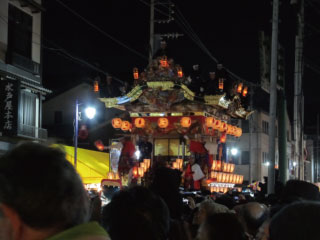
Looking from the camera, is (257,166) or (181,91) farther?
(257,166)

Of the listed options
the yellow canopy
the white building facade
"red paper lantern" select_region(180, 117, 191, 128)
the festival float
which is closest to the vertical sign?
the white building facade

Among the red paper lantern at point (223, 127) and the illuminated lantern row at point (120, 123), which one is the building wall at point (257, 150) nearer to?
the red paper lantern at point (223, 127)

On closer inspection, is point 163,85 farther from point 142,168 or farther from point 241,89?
point 241,89

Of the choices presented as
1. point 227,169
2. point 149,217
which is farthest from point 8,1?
point 149,217

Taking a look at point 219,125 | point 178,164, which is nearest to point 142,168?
point 178,164

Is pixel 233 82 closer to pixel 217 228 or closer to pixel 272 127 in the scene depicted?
pixel 272 127

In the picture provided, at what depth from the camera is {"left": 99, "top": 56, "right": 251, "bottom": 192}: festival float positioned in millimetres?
20328

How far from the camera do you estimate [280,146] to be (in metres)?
17.9

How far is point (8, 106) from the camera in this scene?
74.9 feet

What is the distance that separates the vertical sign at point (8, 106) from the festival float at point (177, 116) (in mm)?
4144

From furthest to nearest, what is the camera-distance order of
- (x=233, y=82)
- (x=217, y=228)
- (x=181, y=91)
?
1. (x=233, y=82)
2. (x=181, y=91)
3. (x=217, y=228)

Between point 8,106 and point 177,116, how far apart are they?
7.54m

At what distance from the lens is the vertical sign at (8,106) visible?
22844 millimetres

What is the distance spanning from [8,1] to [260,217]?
65.2 ft
